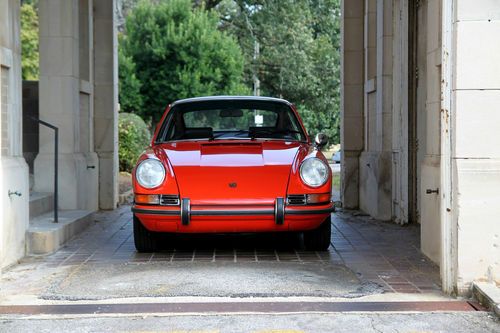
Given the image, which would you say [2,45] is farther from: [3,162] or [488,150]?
[488,150]

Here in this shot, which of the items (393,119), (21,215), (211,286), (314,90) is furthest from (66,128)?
(314,90)

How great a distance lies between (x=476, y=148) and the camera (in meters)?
5.40

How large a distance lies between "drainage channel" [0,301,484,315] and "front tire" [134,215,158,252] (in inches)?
84.0

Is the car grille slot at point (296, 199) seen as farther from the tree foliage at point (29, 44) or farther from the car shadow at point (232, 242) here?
the tree foliage at point (29, 44)

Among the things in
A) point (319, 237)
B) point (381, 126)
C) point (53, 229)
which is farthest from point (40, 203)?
point (381, 126)

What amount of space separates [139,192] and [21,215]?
3.93ft

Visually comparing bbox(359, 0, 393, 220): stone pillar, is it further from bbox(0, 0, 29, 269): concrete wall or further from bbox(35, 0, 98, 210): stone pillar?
bbox(0, 0, 29, 269): concrete wall

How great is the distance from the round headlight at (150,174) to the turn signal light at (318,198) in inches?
55.8

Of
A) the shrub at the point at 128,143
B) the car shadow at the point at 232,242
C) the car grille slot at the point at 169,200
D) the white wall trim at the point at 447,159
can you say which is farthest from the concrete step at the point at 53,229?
the shrub at the point at 128,143

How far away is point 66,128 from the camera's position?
10.3 m

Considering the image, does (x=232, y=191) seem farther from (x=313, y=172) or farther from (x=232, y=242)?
(x=232, y=242)

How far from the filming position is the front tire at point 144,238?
731cm

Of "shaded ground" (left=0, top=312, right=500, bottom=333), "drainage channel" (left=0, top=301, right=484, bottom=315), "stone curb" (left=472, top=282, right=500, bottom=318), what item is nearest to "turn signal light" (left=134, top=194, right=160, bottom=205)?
"drainage channel" (left=0, top=301, right=484, bottom=315)

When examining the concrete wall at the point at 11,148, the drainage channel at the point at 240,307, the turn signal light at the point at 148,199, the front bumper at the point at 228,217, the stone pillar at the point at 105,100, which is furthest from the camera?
the stone pillar at the point at 105,100
